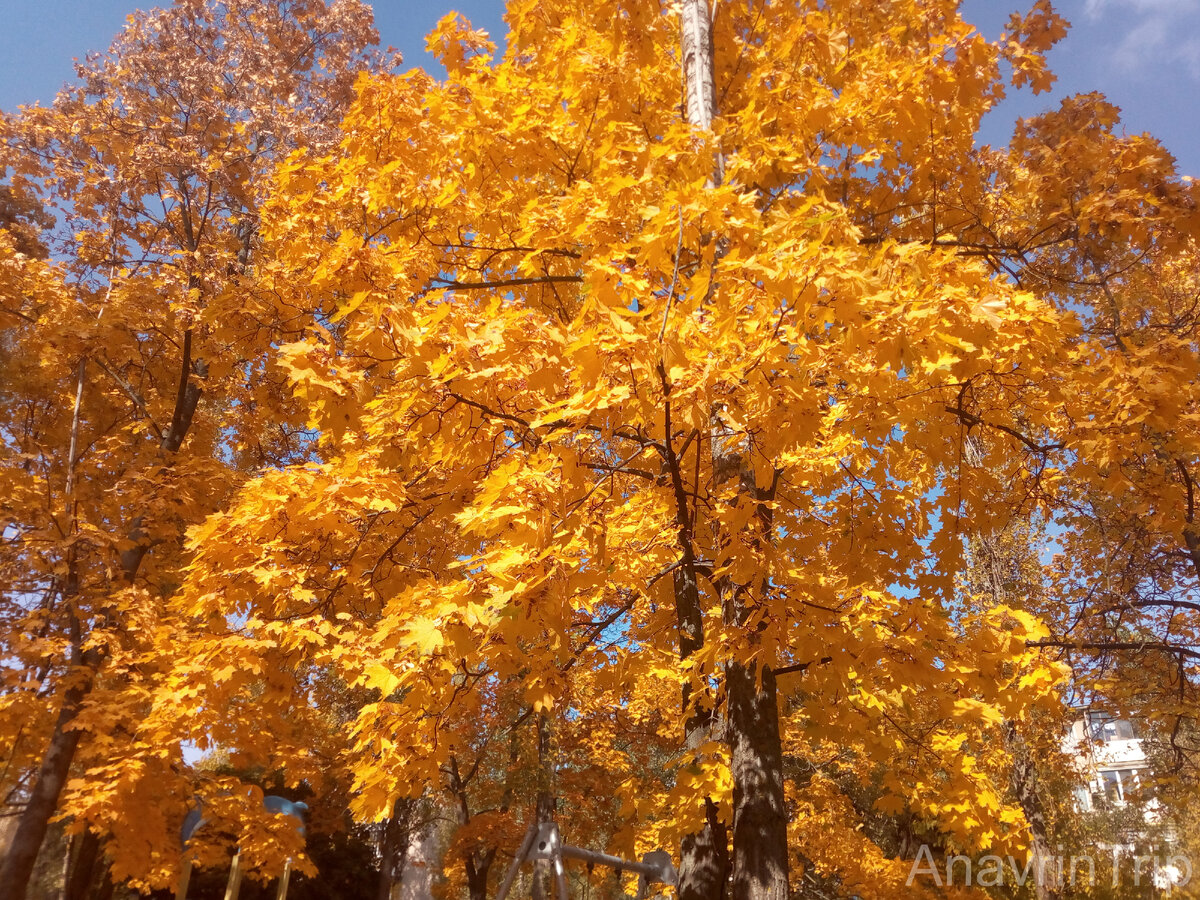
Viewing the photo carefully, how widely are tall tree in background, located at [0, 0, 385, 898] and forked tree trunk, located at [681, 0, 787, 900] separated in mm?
3995

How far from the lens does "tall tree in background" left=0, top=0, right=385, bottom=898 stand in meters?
7.00

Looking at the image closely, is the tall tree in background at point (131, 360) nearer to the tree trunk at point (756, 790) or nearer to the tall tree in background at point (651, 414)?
the tall tree in background at point (651, 414)

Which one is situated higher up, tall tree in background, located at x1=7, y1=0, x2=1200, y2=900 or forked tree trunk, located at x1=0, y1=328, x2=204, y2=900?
tall tree in background, located at x1=7, y1=0, x2=1200, y2=900

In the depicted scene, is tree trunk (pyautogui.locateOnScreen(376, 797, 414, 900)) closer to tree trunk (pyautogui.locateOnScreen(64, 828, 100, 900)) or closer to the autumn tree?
tree trunk (pyautogui.locateOnScreen(64, 828, 100, 900))

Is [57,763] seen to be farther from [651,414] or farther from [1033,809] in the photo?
[1033,809]

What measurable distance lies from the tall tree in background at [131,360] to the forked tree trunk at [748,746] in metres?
4.00

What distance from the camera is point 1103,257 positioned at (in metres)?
5.10

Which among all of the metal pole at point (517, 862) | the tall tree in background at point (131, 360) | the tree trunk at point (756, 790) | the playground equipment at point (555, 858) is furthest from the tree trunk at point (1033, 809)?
the tall tree in background at point (131, 360)

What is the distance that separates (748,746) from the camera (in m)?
3.76

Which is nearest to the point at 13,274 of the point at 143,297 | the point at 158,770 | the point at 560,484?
the point at 143,297

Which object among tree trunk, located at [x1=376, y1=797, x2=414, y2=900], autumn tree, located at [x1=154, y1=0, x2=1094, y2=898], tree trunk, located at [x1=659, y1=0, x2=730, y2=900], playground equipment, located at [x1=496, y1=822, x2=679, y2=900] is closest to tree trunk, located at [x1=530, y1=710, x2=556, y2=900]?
tree trunk, located at [x1=376, y1=797, x2=414, y2=900]

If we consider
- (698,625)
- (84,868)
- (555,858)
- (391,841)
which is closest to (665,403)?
(698,625)

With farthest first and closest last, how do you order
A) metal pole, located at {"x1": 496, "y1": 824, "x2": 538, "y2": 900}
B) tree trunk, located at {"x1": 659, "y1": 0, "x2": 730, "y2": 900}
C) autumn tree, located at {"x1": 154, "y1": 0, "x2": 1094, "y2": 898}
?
metal pole, located at {"x1": 496, "y1": 824, "x2": 538, "y2": 900} < tree trunk, located at {"x1": 659, "y1": 0, "x2": 730, "y2": 900} < autumn tree, located at {"x1": 154, "y1": 0, "x2": 1094, "y2": 898}

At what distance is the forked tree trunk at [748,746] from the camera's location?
336cm
